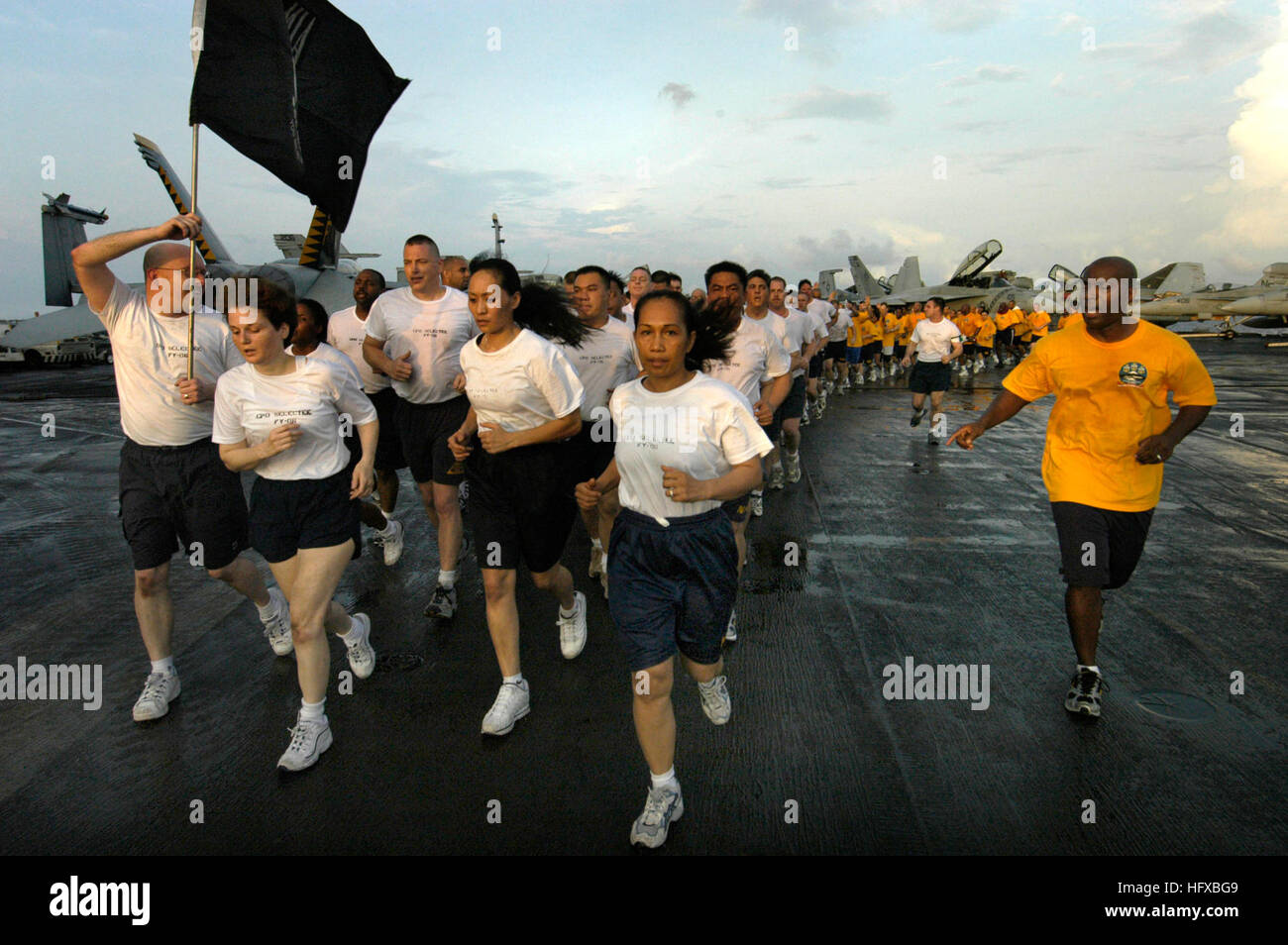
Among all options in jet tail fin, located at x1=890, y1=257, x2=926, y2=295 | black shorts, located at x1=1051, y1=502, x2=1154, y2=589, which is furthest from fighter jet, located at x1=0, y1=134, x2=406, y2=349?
jet tail fin, located at x1=890, y1=257, x2=926, y2=295

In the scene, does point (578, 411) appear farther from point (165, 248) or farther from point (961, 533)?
point (961, 533)

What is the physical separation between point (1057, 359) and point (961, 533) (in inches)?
122

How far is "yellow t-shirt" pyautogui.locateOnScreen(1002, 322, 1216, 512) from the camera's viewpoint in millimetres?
3314

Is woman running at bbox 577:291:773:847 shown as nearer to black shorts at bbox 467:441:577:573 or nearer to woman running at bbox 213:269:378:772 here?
black shorts at bbox 467:441:577:573

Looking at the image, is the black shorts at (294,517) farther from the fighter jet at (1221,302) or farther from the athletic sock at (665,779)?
the fighter jet at (1221,302)

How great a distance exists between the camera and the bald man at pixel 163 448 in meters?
3.38

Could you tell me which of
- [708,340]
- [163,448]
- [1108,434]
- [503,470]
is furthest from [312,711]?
[1108,434]

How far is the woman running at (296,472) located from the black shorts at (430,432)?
139cm

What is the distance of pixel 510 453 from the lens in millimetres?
3504

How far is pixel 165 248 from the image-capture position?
3457mm

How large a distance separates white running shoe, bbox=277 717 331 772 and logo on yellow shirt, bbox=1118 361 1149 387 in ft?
13.0

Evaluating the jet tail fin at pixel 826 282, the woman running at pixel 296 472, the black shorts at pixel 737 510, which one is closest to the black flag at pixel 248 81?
the woman running at pixel 296 472

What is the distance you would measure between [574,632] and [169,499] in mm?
2126
